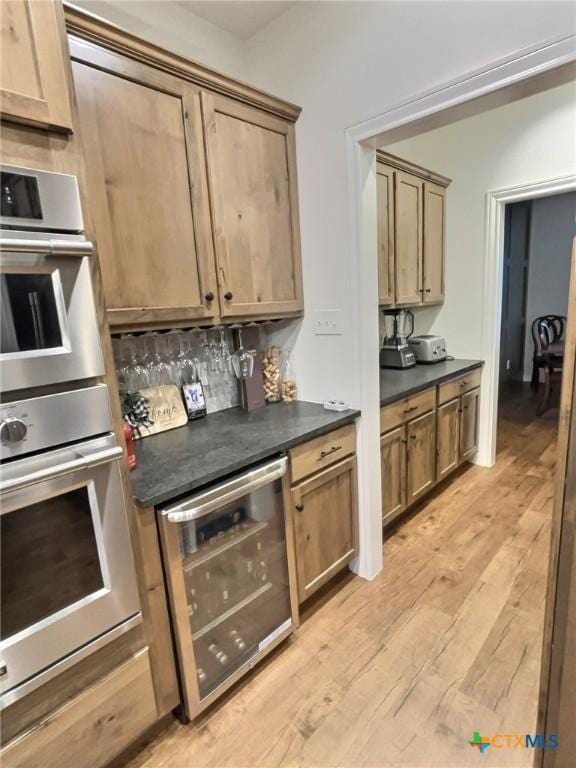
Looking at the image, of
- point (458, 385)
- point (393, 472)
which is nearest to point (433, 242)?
point (458, 385)

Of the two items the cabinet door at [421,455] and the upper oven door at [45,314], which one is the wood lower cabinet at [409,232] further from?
the upper oven door at [45,314]

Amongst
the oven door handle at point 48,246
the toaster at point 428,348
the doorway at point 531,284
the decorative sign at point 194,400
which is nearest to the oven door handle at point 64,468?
the oven door handle at point 48,246

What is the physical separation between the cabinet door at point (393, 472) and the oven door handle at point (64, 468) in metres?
1.54

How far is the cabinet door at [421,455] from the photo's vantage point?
2516 millimetres

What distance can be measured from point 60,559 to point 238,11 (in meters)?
2.24

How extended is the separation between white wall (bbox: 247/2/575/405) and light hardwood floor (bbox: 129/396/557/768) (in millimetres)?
1049

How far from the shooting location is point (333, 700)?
4.95 feet

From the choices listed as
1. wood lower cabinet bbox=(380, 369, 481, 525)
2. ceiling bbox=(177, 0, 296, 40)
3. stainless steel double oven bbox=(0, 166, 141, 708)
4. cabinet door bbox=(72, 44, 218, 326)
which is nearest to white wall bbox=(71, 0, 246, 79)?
ceiling bbox=(177, 0, 296, 40)

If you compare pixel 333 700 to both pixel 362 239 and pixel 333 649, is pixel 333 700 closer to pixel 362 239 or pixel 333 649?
pixel 333 649

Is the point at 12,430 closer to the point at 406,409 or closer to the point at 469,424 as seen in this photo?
the point at 406,409

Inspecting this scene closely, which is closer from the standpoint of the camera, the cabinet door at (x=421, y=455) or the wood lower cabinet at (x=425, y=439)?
the wood lower cabinet at (x=425, y=439)

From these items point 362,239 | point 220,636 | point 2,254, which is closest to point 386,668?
point 220,636

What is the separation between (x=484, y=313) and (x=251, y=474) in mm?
2552

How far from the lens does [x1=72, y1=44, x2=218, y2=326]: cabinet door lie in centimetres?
133
